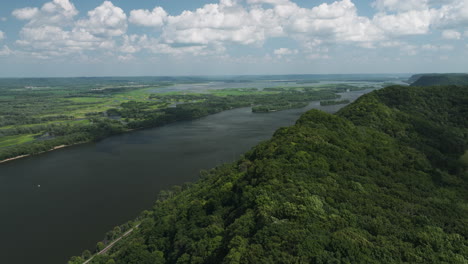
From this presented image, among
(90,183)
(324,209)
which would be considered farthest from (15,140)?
(324,209)

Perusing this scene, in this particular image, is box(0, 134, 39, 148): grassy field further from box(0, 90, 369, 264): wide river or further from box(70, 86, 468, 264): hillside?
box(70, 86, 468, 264): hillside

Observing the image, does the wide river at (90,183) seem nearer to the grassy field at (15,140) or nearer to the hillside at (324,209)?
the hillside at (324,209)

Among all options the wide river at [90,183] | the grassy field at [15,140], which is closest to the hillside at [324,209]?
the wide river at [90,183]

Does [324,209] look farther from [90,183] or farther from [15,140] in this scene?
[15,140]

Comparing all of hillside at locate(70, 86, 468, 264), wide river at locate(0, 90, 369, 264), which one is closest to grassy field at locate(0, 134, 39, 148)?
wide river at locate(0, 90, 369, 264)

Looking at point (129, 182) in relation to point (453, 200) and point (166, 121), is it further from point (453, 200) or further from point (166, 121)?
point (166, 121)
